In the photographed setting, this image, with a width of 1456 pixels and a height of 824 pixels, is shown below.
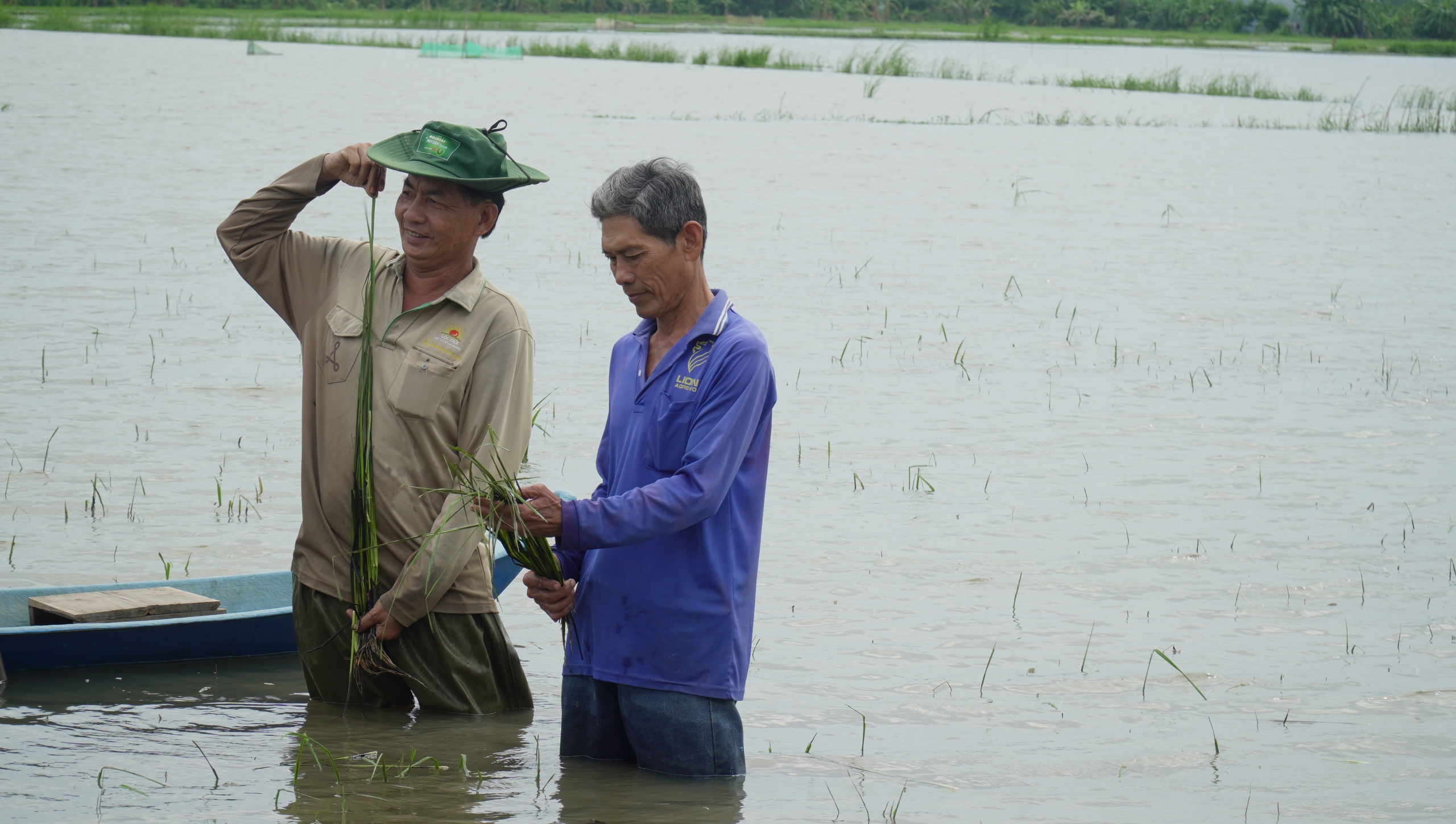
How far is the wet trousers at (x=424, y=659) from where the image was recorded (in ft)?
14.0

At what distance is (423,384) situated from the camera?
408 centimetres

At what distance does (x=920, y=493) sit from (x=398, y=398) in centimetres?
492

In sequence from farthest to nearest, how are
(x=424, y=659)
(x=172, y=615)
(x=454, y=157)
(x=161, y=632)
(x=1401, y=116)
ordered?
(x=1401, y=116)
(x=172, y=615)
(x=161, y=632)
(x=424, y=659)
(x=454, y=157)

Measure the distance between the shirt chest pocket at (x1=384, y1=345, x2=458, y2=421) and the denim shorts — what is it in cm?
81

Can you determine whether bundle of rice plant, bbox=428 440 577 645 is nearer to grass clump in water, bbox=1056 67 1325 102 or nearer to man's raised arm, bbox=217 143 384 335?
man's raised arm, bbox=217 143 384 335

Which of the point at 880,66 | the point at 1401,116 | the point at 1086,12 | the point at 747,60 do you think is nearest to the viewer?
the point at 1401,116

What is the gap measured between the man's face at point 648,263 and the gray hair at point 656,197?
Result: 0.02 meters

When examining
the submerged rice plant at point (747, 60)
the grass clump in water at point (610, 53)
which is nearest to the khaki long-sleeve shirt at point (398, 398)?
the submerged rice plant at point (747, 60)

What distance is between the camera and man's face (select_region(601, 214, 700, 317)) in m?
3.52

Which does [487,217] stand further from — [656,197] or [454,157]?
[656,197]

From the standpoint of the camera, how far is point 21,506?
7.51 metres

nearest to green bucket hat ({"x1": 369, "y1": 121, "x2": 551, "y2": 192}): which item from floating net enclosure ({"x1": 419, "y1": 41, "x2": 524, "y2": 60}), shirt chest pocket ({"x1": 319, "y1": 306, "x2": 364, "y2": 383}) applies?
shirt chest pocket ({"x1": 319, "y1": 306, "x2": 364, "y2": 383})

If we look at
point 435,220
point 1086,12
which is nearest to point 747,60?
point 1086,12

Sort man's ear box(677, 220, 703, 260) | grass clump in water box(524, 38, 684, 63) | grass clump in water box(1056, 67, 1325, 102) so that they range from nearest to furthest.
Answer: man's ear box(677, 220, 703, 260) → grass clump in water box(1056, 67, 1325, 102) → grass clump in water box(524, 38, 684, 63)
